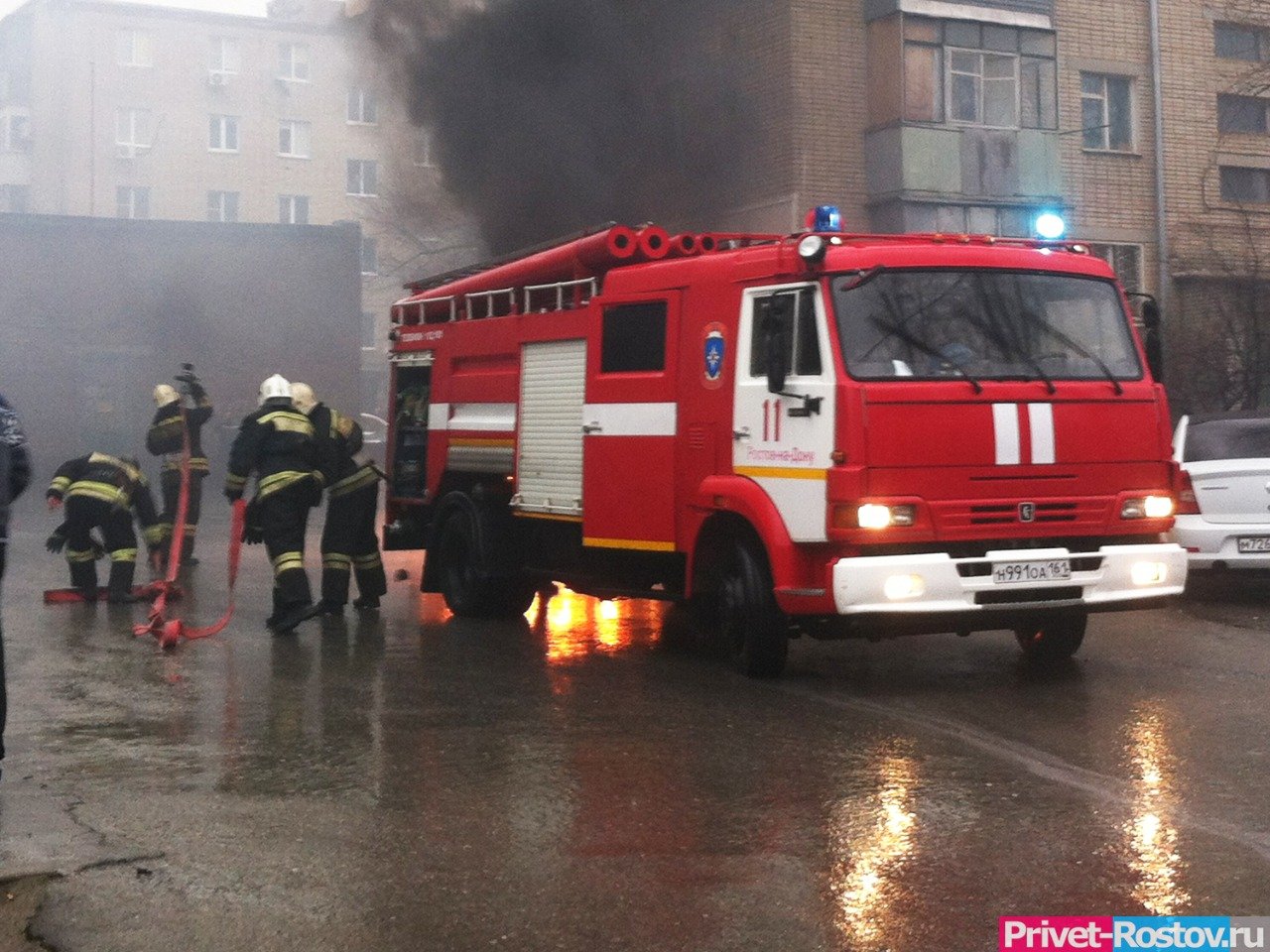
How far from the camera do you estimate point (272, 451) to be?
35.0 feet

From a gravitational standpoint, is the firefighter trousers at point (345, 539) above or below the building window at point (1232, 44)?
below

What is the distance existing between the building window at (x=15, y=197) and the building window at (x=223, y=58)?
7.68 m

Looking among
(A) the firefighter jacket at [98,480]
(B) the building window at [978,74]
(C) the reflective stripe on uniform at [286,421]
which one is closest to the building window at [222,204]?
(B) the building window at [978,74]

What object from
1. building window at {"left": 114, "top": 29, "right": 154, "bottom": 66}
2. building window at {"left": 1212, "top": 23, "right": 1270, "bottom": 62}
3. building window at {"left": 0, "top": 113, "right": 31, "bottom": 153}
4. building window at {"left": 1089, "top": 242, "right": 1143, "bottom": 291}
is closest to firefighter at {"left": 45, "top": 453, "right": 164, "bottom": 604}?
building window at {"left": 1089, "top": 242, "right": 1143, "bottom": 291}

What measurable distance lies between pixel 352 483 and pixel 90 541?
7.18 feet

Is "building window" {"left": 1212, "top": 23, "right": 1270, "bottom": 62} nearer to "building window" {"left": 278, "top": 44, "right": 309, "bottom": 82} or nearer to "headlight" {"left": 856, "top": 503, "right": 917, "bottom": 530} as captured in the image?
"headlight" {"left": 856, "top": 503, "right": 917, "bottom": 530}

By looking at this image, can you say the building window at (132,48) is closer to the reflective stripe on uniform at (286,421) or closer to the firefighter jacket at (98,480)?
the firefighter jacket at (98,480)

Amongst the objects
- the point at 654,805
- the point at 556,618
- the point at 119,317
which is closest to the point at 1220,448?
the point at 556,618

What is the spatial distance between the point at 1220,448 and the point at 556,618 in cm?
481

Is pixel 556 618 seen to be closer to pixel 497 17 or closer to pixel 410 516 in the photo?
pixel 410 516

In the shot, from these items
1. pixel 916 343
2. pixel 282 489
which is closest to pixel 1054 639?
pixel 916 343

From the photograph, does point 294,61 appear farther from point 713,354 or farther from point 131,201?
point 713,354

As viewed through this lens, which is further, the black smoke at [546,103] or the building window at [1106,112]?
the building window at [1106,112]

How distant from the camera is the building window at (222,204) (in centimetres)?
5694
